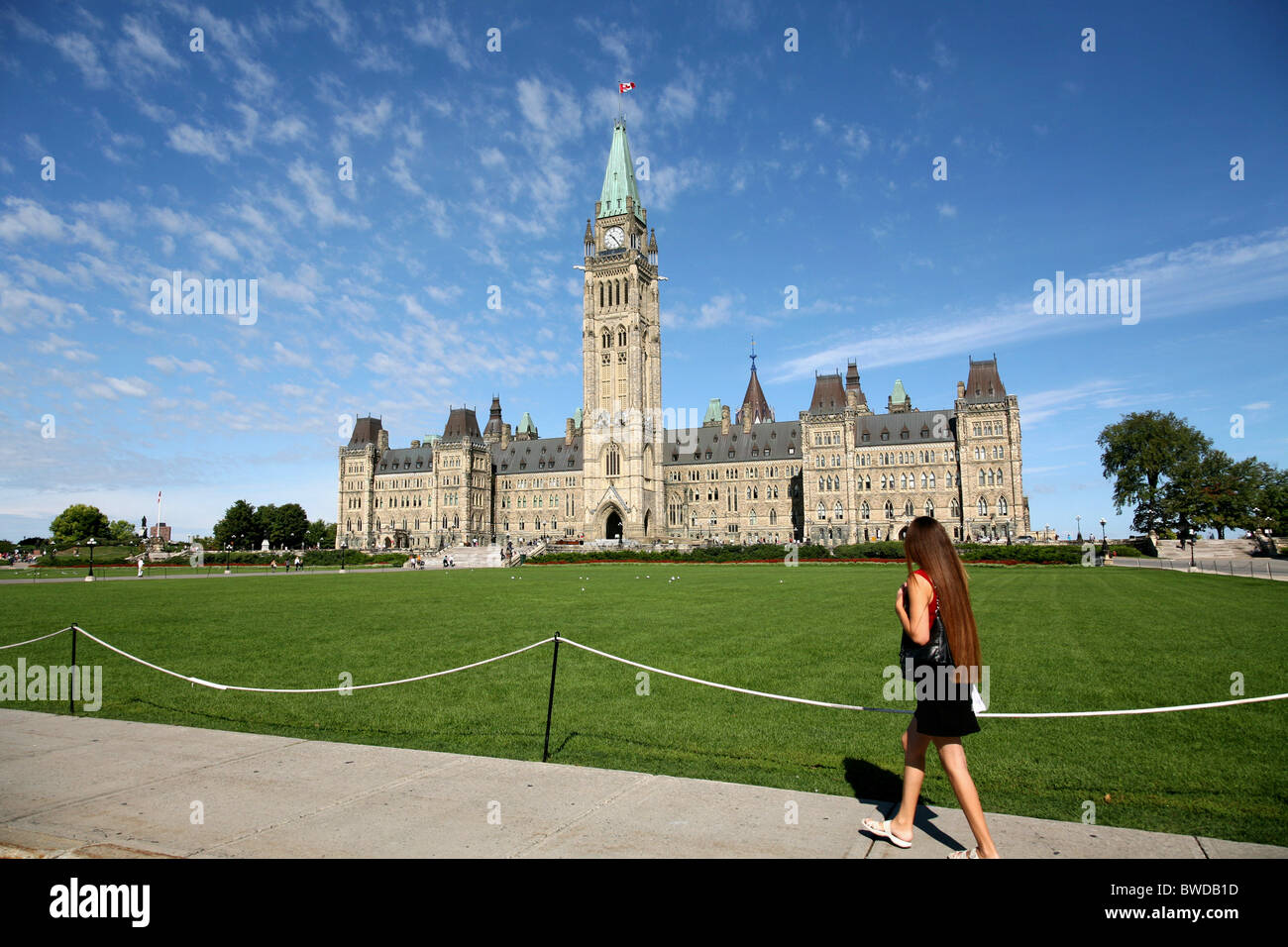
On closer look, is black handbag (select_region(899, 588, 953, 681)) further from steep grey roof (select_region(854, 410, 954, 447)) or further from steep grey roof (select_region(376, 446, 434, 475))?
steep grey roof (select_region(376, 446, 434, 475))

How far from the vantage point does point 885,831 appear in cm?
541

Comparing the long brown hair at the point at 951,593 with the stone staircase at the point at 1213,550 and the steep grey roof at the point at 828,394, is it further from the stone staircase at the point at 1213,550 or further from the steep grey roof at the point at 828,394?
the steep grey roof at the point at 828,394

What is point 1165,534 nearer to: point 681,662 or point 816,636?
point 816,636

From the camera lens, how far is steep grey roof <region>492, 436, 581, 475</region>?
11912cm

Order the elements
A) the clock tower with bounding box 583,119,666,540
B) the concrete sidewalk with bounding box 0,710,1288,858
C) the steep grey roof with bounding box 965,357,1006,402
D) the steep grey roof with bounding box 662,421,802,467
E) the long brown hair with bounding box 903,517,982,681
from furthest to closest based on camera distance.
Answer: the steep grey roof with bounding box 662,421,802,467, the clock tower with bounding box 583,119,666,540, the steep grey roof with bounding box 965,357,1006,402, the long brown hair with bounding box 903,517,982,681, the concrete sidewalk with bounding box 0,710,1288,858

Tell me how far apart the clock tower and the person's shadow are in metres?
93.1

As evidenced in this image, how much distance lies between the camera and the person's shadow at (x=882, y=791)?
5.68 meters

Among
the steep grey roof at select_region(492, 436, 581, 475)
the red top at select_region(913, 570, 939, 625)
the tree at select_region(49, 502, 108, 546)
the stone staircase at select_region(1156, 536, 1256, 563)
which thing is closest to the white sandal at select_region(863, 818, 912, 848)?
the red top at select_region(913, 570, 939, 625)

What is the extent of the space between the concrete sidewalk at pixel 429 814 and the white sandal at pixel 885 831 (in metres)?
0.07

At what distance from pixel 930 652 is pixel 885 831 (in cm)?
131

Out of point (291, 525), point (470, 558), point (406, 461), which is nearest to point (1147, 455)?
point (470, 558)
